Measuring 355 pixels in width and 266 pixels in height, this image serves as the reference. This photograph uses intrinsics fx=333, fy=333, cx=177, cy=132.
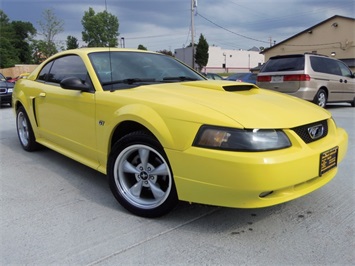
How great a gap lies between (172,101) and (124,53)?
135cm

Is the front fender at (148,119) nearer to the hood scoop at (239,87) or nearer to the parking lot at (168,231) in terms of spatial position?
the parking lot at (168,231)

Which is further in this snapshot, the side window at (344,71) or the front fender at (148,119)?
the side window at (344,71)

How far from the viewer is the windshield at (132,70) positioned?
3.17 m

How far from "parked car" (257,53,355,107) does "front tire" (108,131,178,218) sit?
6.63 metres

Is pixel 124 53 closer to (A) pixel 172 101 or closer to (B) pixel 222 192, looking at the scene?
(A) pixel 172 101

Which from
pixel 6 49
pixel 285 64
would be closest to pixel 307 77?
pixel 285 64

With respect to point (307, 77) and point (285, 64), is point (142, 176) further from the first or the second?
point (285, 64)

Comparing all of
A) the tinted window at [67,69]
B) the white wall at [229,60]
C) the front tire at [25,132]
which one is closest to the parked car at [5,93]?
the front tire at [25,132]

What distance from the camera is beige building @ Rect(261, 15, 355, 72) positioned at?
32344 mm

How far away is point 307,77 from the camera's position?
8.29 m

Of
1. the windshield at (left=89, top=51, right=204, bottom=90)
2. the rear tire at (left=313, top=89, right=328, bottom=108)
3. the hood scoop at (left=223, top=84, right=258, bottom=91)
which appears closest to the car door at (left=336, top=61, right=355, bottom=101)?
the rear tire at (left=313, top=89, right=328, bottom=108)

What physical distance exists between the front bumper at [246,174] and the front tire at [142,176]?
0.56 ft

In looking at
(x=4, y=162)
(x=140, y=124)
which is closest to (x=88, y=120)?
(x=140, y=124)

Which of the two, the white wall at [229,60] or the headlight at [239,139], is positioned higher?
the white wall at [229,60]
